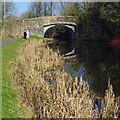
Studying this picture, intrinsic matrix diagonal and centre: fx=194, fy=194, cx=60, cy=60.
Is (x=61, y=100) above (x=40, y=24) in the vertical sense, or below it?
below

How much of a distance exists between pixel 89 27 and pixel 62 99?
128 ft

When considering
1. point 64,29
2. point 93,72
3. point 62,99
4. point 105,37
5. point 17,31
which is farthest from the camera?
point 64,29

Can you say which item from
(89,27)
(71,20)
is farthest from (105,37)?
(71,20)

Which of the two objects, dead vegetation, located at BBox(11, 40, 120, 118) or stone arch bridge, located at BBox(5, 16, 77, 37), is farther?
stone arch bridge, located at BBox(5, 16, 77, 37)

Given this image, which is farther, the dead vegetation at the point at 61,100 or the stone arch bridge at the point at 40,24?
the stone arch bridge at the point at 40,24

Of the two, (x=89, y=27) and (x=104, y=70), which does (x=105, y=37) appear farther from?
(x=104, y=70)

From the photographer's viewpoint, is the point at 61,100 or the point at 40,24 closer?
the point at 61,100

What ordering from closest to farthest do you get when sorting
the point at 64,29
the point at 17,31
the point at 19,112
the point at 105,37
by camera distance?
1. the point at 19,112
2. the point at 105,37
3. the point at 17,31
4. the point at 64,29

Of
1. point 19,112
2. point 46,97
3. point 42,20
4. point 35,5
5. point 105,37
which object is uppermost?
point 35,5

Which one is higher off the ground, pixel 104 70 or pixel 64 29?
pixel 64 29

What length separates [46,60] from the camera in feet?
43.1

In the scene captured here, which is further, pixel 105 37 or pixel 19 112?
pixel 105 37

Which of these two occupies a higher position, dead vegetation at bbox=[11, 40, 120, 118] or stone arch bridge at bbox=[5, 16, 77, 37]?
stone arch bridge at bbox=[5, 16, 77, 37]

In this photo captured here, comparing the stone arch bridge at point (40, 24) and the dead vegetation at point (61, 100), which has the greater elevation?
the stone arch bridge at point (40, 24)
